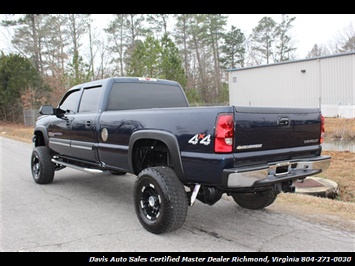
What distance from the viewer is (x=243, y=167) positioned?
134 inches

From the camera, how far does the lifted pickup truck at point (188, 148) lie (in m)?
3.39

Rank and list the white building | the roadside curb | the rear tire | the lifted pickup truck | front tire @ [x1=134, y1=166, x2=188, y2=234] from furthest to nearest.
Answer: the white building, the roadside curb, the rear tire, front tire @ [x1=134, y1=166, x2=188, y2=234], the lifted pickup truck

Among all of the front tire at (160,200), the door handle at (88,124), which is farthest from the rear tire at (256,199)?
the door handle at (88,124)

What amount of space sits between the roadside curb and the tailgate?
2.38 m

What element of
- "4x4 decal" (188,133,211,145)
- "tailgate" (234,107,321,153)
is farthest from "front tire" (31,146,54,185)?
"tailgate" (234,107,321,153)

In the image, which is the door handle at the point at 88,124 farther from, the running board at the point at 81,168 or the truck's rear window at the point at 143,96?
the running board at the point at 81,168

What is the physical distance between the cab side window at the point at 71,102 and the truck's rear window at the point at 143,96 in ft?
3.82

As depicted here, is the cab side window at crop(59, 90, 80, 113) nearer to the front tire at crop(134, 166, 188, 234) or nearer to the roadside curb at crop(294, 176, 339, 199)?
the front tire at crop(134, 166, 188, 234)

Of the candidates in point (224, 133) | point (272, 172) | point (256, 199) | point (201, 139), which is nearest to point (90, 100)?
point (201, 139)

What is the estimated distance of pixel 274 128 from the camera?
370 cm

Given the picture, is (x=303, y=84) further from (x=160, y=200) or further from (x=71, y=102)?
(x=160, y=200)

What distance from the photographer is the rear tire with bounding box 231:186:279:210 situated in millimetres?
4727
